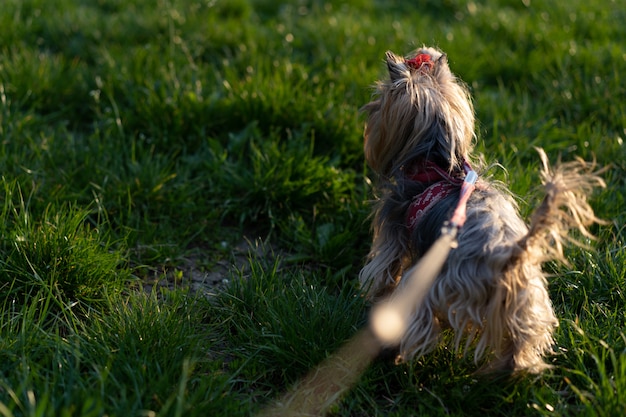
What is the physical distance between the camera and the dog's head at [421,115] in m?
3.28

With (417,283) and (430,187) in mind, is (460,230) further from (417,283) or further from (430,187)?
(430,187)

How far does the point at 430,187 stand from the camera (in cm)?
322

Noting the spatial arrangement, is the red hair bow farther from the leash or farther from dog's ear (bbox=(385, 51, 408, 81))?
the leash

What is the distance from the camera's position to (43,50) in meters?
5.91

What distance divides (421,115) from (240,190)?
1600 mm

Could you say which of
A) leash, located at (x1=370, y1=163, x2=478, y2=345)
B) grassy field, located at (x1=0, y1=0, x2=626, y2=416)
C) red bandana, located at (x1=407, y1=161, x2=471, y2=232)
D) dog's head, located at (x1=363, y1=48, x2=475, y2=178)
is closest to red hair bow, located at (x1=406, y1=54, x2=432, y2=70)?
dog's head, located at (x1=363, y1=48, x2=475, y2=178)

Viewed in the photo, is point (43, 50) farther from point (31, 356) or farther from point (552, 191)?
point (552, 191)

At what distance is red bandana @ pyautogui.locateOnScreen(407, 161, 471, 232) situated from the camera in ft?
10.3

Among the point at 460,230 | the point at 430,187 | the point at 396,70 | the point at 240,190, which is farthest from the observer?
the point at 240,190

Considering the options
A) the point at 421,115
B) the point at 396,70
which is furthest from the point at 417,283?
the point at 396,70

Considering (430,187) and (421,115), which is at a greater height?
(421,115)

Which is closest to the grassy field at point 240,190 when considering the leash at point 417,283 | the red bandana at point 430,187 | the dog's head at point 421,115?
the leash at point 417,283

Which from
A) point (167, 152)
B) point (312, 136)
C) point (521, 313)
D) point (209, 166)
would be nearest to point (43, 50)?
point (167, 152)

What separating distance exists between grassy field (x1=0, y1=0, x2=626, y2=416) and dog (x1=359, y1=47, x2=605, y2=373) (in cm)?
22
